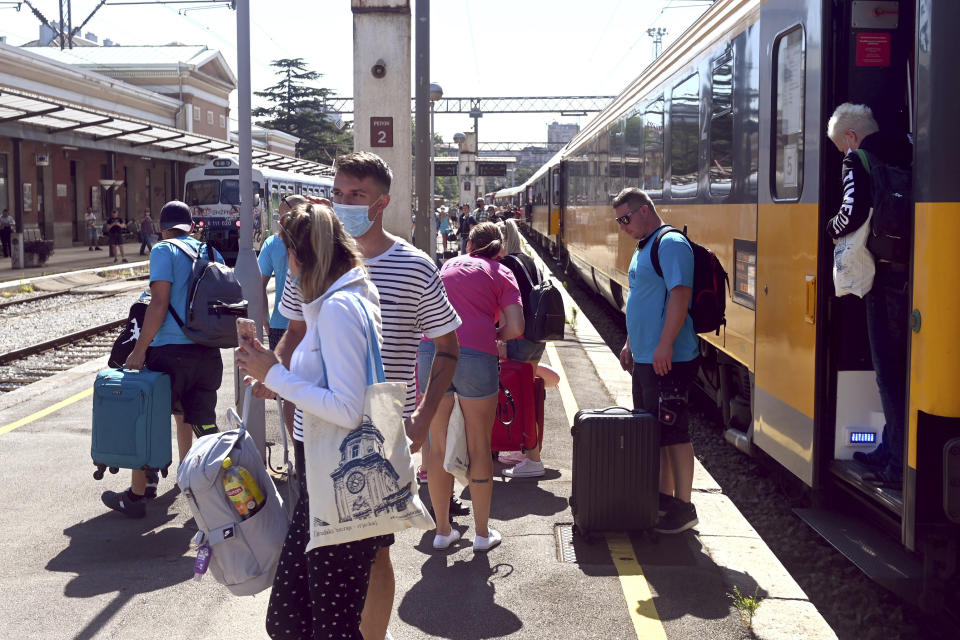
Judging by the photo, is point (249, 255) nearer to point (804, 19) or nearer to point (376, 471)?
point (804, 19)

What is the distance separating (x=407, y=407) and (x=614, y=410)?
6.53ft

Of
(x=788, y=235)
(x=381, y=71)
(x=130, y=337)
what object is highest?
(x=381, y=71)

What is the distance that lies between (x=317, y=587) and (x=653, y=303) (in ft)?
9.57

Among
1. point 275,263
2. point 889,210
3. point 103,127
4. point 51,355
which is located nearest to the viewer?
point 889,210

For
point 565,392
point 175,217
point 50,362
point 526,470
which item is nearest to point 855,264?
point 526,470

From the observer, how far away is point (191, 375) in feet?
20.6

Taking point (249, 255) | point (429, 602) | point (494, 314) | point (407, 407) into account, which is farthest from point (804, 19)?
point (249, 255)

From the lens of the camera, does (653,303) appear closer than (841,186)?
No

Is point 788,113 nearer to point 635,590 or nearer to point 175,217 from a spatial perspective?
point 635,590

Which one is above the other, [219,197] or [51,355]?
[219,197]

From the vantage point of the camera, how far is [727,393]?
762 cm

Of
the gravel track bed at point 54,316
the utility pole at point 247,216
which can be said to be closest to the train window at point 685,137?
the utility pole at point 247,216

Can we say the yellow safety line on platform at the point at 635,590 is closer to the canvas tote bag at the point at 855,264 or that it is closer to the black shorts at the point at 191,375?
the canvas tote bag at the point at 855,264

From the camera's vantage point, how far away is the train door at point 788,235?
16.9ft
